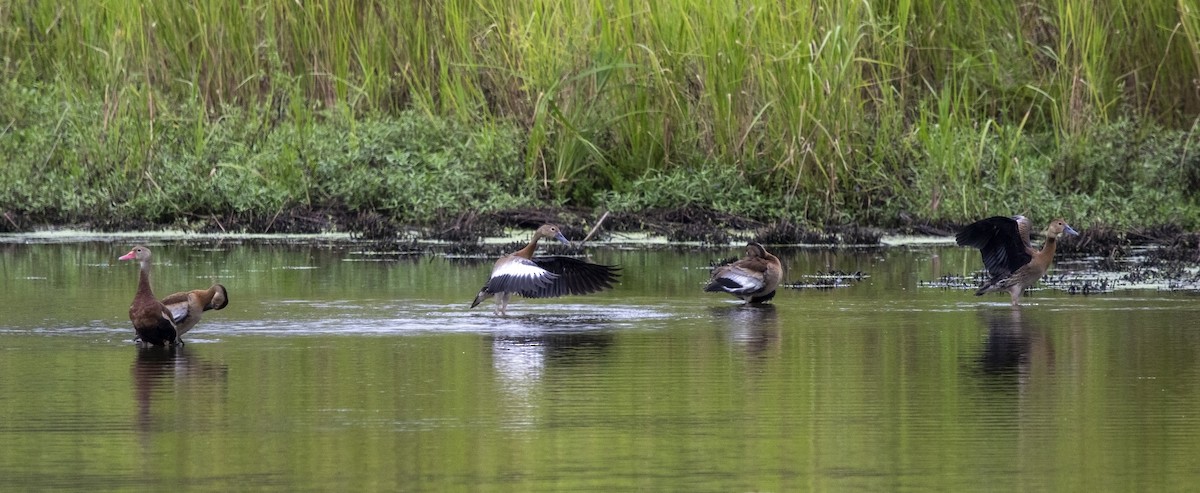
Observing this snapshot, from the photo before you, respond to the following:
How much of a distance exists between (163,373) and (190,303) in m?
1.13

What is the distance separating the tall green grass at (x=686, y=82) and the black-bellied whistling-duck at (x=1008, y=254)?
3.55 meters

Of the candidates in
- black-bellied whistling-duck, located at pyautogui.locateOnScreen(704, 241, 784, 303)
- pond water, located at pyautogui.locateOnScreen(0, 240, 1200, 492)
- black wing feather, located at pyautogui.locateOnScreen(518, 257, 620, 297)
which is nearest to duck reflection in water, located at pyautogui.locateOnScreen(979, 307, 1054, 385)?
pond water, located at pyautogui.locateOnScreen(0, 240, 1200, 492)

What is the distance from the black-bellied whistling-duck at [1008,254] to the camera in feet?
39.0

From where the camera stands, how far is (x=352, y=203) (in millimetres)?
17297

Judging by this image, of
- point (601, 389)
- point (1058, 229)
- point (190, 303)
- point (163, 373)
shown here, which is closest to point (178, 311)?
point (190, 303)

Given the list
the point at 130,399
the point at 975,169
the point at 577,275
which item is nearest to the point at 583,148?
the point at 975,169

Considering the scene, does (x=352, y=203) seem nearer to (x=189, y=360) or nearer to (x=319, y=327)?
(x=319, y=327)

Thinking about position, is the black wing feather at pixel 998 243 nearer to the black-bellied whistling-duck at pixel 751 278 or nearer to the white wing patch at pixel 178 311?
the black-bellied whistling-duck at pixel 751 278

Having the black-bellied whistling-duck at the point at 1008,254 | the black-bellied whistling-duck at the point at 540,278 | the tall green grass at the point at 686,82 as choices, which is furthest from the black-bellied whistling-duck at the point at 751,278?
the tall green grass at the point at 686,82

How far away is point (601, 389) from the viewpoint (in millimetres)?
8164

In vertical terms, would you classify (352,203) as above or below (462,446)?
above

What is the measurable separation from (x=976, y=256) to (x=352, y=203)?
5388mm

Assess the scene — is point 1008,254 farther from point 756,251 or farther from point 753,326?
point 753,326

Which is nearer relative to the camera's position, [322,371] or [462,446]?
[462,446]
